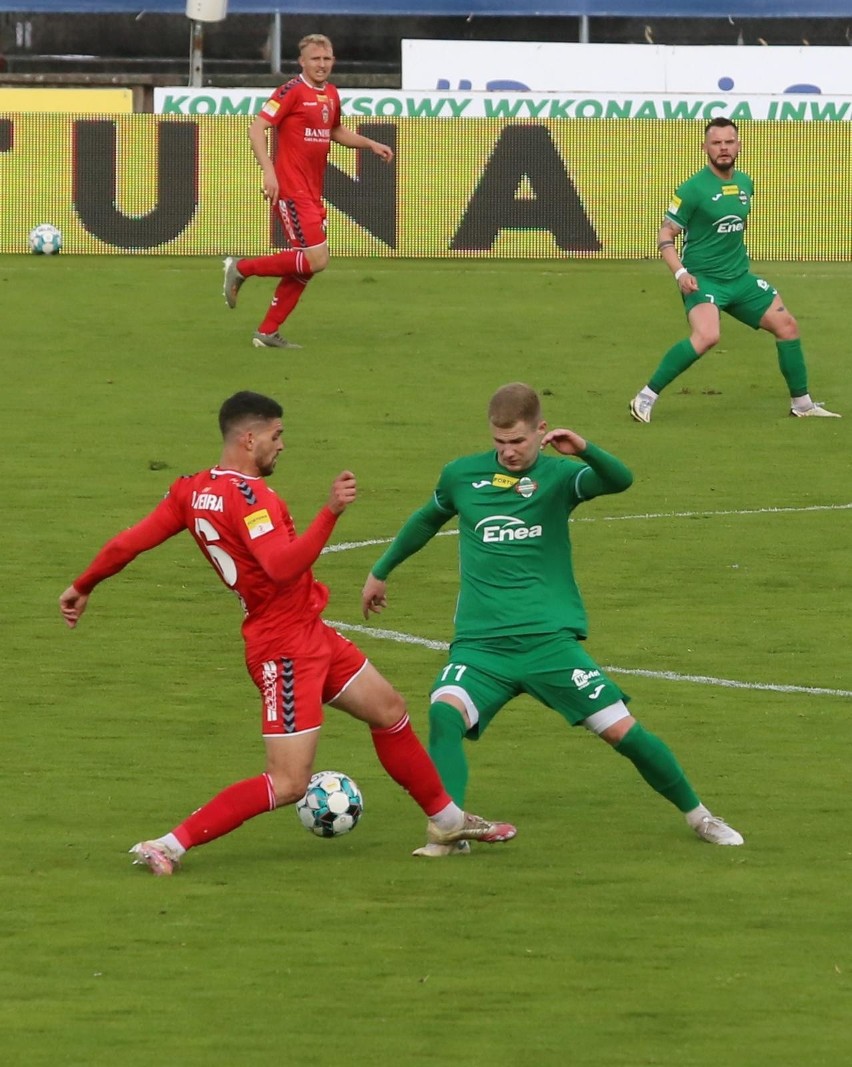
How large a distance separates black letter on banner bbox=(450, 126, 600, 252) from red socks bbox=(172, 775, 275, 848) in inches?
790

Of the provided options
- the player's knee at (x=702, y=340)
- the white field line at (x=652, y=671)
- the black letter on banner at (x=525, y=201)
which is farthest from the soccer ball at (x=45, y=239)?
the white field line at (x=652, y=671)

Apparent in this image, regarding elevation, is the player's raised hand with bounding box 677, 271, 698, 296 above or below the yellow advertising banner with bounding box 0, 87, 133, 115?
below

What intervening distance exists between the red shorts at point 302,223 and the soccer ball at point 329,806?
1134 centimetres

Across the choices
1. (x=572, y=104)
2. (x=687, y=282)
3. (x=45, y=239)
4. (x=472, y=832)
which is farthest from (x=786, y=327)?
(x=45, y=239)

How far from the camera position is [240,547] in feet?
23.6

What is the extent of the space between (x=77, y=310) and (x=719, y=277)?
8261mm

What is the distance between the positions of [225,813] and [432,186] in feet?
66.5

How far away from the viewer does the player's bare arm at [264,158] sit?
17438mm

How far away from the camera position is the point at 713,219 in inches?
648

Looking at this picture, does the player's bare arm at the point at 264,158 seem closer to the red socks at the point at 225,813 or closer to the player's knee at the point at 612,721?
the player's knee at the point at 612,721

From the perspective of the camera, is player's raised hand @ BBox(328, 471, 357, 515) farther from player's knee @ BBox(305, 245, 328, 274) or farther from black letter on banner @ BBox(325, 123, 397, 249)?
black letter on banner @ BBox(325, 123, 397, 249)

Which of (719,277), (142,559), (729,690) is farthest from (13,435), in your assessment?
(729,690)

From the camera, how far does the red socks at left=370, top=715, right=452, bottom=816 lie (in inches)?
290

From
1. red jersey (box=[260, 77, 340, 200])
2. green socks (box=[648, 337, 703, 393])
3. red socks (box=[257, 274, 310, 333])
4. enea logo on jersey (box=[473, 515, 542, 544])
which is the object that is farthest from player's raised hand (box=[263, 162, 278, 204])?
enea logo on jersey (box=[473, 515, 542, 544])
